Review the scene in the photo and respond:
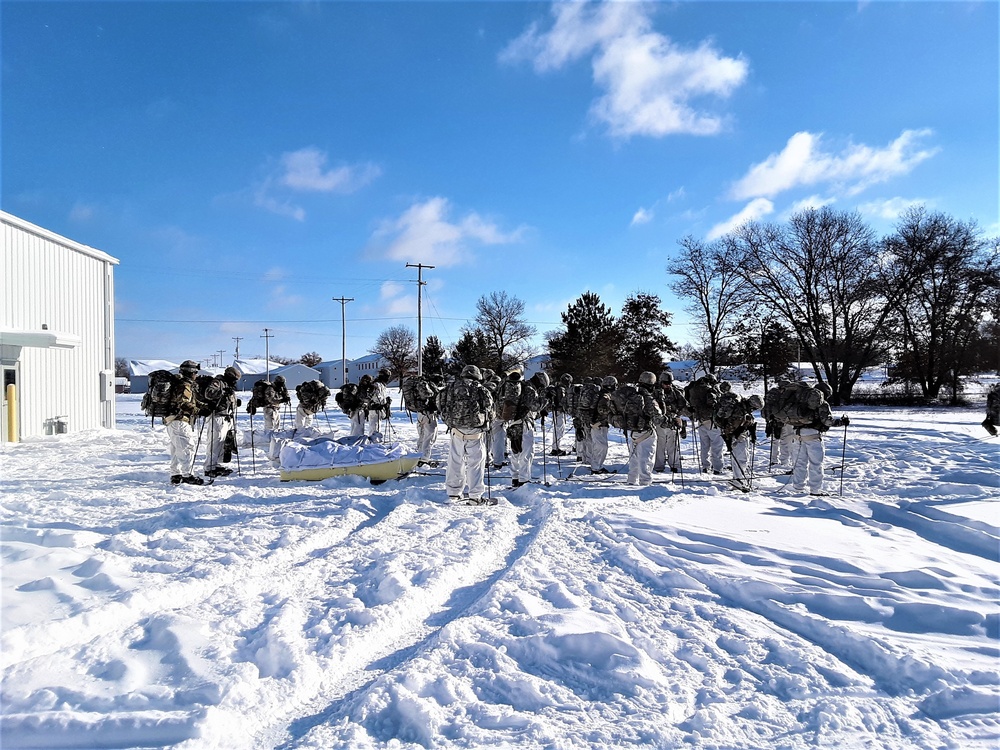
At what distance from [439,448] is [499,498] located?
20.4 feet

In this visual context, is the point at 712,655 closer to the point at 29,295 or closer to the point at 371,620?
the point at 371,620

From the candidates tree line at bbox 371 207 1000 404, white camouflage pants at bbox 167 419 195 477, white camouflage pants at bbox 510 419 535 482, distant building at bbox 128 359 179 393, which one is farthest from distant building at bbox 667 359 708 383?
distant building at bbox 128 359 179 393

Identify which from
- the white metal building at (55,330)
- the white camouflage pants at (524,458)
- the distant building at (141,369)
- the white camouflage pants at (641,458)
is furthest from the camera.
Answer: the distant building at (141,369)

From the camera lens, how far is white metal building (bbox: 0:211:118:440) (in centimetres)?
1571

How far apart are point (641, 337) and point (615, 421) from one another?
32.2 m

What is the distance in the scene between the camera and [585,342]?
42125 mm

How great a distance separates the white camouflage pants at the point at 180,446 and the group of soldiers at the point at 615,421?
4.36 meters

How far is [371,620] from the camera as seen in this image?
4121 mm

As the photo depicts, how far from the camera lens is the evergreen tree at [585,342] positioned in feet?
131

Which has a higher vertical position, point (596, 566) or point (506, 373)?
point (506, 373)

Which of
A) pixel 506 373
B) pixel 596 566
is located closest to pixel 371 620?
pixel 596 566

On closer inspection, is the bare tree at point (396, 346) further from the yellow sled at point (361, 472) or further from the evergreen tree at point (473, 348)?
the yellow sled at point (361, 472)

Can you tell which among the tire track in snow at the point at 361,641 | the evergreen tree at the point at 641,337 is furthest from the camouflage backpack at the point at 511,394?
the evergreen tree at the point at 641,337

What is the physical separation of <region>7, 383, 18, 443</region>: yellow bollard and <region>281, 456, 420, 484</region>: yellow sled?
1107 cm
